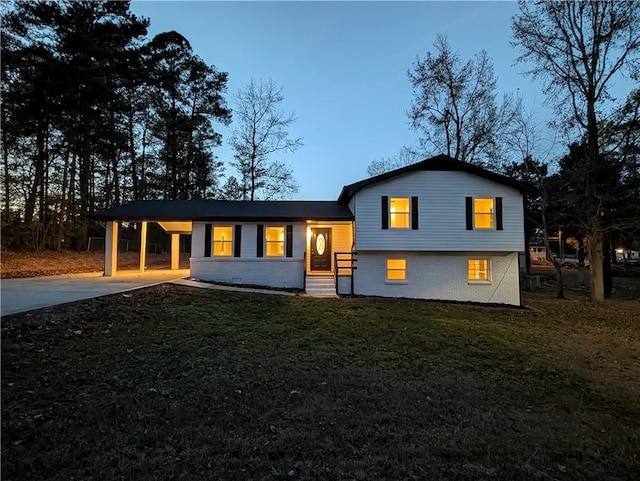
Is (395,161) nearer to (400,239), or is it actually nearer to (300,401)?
(400,239)

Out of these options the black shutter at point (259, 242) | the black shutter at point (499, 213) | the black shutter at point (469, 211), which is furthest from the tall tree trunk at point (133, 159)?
the black shutter at point (499, 213)

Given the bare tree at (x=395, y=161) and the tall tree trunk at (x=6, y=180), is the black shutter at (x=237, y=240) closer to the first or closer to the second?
the tall tree trunk at (x=6, y=180)

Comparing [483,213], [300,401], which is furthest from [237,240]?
[300,401]

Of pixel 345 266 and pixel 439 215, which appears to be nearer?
pixel 439 215

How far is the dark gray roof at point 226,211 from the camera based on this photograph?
14.1 m

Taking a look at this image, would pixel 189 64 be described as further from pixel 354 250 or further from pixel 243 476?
pixel 243 476

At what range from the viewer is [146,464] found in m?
2.71

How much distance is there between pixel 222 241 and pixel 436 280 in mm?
8778

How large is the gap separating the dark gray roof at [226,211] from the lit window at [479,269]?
17.7 feet

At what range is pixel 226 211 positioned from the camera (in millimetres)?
15008

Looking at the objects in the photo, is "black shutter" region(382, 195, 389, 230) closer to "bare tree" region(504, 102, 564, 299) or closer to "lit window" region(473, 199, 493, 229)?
"lit window" region(473, 199, 493, 229)

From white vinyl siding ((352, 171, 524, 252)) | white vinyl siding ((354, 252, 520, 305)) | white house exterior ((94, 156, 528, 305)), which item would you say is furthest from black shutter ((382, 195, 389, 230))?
white vinyl siding ((354, 252, 520, 305))

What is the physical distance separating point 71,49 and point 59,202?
26.1 feet

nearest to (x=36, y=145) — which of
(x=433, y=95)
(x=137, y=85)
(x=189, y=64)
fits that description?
(x=137, y=85)
